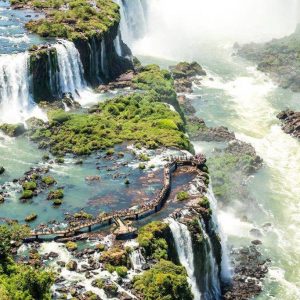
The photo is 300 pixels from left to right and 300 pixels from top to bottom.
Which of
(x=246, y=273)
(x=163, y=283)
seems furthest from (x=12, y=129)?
(x=163, y=283)

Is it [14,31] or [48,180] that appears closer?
[48,180]

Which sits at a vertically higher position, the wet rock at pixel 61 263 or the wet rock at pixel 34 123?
the wet rock at pixel 61 263

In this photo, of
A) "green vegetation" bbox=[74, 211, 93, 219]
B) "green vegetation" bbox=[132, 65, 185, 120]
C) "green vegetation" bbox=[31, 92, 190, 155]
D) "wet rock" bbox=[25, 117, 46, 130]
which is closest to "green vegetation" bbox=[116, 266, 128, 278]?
"green vegetation" bbox=[74, 211, 93, 219]

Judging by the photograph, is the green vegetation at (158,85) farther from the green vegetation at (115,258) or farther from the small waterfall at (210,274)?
the green vegetation at (115,258)

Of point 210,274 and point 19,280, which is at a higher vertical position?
point 19,280

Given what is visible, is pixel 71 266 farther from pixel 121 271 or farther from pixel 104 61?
pixel 104 61

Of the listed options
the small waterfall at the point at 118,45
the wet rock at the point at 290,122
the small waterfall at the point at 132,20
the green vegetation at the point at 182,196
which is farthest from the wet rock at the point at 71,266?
the small waterfall at the point at 132,20

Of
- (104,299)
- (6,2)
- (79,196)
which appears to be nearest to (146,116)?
(79,196)
